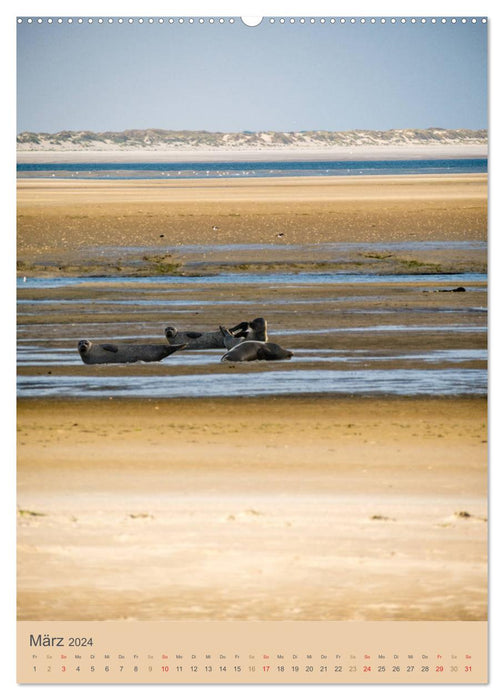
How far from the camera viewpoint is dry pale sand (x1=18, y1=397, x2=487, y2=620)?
9.67m

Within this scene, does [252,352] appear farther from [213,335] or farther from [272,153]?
[272,153]

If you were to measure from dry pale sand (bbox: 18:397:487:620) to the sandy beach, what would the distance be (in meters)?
0.02

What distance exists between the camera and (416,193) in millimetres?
28312

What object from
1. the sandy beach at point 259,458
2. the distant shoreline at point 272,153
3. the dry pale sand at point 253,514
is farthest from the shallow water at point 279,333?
the distant shoreline at point 272,153

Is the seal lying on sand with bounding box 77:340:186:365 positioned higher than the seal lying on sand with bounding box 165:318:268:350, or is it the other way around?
the seal lying on sand with bounding box 165:318:268:350

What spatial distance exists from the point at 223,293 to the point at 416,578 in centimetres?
887

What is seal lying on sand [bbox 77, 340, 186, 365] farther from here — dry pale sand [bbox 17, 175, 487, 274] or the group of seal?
dry pale sand [bbox 17, 175, 487, 274]

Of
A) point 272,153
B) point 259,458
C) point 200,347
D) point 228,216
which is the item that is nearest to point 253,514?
point 259,458

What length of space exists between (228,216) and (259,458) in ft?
55.3

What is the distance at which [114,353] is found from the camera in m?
14.2

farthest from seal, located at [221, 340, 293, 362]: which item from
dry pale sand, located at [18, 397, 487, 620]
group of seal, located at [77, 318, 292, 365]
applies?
dry pale sand, located at [18, 397, 487, 620]

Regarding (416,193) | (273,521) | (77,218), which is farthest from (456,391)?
(416,193)

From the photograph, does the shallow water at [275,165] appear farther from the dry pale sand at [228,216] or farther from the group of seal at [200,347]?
the group of seal at [200,347]

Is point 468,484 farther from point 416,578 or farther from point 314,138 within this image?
point 314,138
